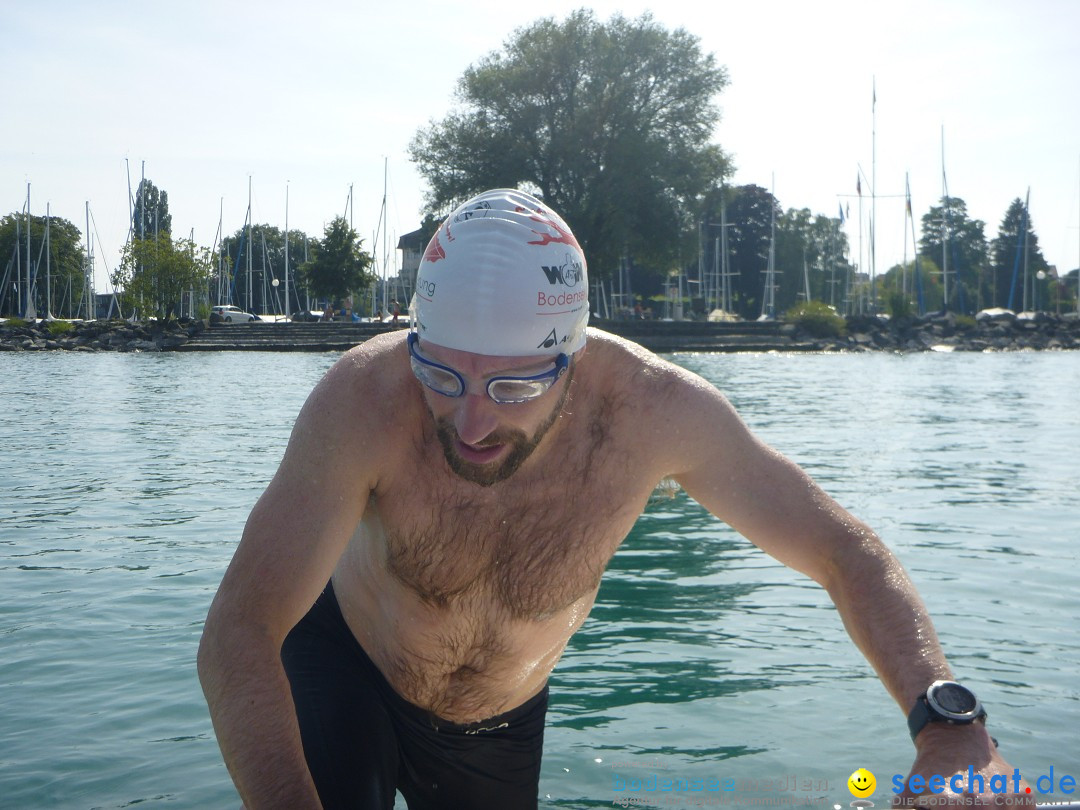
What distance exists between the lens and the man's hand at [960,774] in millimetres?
1858

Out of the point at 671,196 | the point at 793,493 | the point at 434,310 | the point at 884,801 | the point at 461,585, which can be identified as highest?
the point at 671,196

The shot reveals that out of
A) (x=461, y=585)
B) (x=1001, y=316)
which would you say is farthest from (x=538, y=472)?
(x=1001, y=316)

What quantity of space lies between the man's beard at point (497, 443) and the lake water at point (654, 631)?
8.39ft

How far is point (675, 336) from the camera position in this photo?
52.5m

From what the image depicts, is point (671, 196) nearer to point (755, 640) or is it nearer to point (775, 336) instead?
point (775, 336)

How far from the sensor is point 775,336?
55.5 metres

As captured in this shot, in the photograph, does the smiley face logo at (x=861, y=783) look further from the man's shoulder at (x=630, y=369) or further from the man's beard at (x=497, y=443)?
the man's beard at (x=497, y=443)

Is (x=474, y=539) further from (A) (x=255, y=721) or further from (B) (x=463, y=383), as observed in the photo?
(A) (x=255, y=721)

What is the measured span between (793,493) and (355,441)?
39.3 inches

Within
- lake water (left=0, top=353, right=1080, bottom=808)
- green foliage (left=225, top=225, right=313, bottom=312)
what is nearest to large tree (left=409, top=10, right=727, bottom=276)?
green foliage (left=225, top=225, right=313, bottom=312)

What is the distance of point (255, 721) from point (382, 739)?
35.9 inches

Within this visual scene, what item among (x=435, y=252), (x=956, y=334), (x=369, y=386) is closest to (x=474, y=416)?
(x=369, y=386)

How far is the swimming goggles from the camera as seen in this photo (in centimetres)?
240

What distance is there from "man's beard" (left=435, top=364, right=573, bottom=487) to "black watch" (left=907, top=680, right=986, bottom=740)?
3.26 ft
